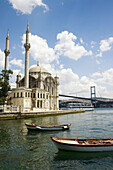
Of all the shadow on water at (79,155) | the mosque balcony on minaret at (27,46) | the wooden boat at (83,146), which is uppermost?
the mosque balcony on minaret at (27,46)

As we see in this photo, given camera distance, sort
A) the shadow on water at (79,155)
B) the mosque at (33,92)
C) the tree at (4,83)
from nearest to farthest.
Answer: the shadow on water at (79,155), the tree at (4,83), the mosque at (33,92)

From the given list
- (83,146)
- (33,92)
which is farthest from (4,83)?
(83,146)

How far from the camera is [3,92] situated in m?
41.1

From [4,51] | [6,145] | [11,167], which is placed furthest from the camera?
[4,51]

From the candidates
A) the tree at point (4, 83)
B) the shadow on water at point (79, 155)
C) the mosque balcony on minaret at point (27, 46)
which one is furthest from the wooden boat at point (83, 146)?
the mosque balcony on minaret at point (27, 46)

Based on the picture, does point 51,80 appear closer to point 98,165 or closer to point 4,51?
point 4,51

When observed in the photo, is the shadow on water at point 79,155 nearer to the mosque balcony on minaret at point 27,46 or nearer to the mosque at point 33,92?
the mosque at point 33,92

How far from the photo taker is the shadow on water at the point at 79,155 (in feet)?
38.6

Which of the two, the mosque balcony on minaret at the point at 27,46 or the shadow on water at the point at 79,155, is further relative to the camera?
the mosque balcony on minaret at the point at 27,46

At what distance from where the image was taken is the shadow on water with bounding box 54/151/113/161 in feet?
38.6

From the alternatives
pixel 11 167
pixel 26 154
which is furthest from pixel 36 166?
pixel 26 154

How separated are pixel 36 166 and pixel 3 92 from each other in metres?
33.6

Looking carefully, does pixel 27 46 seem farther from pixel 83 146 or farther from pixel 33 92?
pixel 83 146

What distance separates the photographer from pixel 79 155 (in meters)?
12.3
